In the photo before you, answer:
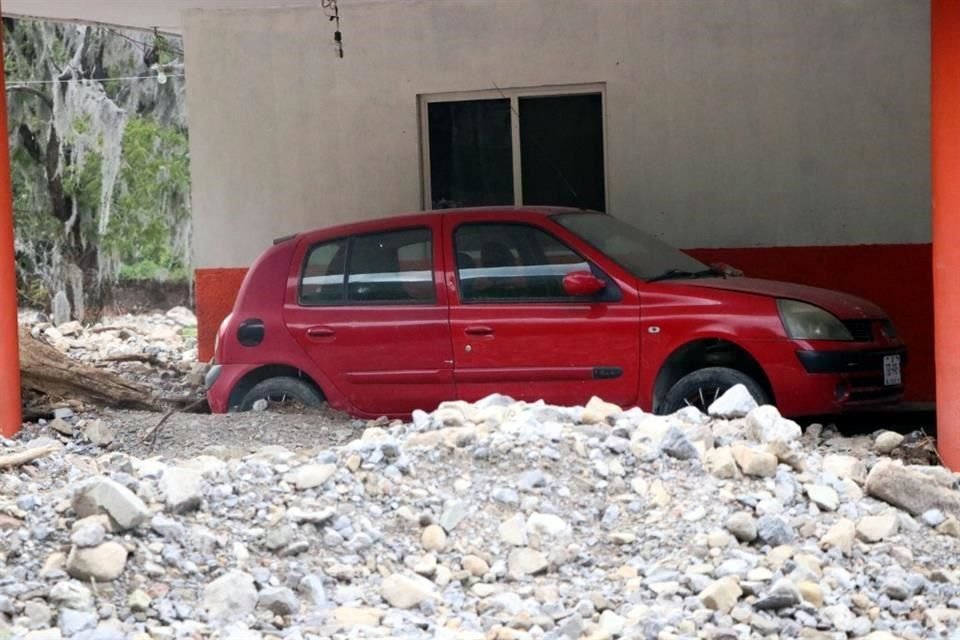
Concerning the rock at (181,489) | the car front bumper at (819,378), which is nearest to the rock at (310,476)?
the rock at (181,489)

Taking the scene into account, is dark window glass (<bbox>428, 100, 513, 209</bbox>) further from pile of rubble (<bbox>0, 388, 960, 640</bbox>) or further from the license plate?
pile of rubble (<bbox>0, 388, 960, 640</bbox>)

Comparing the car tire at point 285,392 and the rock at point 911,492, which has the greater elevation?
the car tire at point 285,392

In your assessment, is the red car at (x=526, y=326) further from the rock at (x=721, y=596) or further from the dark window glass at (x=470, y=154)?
the rock at (x=721, y=596)

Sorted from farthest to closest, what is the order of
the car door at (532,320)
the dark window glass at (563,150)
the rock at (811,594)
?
1. the dark window glass at (563,150)
2. the car door at (532,320)
3. the rock at (811,594)

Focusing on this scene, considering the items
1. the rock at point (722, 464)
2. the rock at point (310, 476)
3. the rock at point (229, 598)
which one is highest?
the rock at point (310, 476)

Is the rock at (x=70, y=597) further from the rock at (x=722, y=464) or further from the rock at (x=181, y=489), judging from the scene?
the rock at (x=722, y=464)

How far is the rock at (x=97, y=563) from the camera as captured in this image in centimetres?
636

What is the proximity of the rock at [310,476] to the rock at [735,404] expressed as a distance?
95.2 inches

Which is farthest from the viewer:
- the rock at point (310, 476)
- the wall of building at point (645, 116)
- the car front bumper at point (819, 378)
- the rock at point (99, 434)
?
the wall of building at point (645, 116)

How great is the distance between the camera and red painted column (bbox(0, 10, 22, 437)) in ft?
32.9

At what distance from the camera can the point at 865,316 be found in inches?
382

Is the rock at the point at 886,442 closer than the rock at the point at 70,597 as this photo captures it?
No

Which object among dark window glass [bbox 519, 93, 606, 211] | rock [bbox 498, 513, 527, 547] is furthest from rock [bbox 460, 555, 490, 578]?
dark window glass [bbox 519, 93, 606, 211]

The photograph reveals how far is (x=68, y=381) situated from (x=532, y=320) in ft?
13.0
